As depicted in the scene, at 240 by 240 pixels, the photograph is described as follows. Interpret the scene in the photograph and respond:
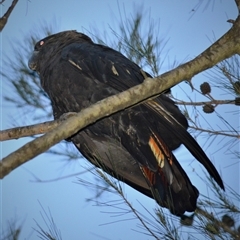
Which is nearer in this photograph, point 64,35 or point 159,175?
point 159,175

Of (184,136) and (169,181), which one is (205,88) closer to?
(184,136)

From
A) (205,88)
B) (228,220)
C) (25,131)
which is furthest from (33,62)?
Result: (228,220)

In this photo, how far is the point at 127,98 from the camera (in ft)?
5.93

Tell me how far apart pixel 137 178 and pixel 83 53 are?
2.47 feet

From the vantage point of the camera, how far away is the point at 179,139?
2.22 meters

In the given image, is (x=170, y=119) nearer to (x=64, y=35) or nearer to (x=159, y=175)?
(x=159, y=175)

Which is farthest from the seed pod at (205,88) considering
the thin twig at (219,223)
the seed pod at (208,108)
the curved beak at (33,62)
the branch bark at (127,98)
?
the curved beak at (33,62)

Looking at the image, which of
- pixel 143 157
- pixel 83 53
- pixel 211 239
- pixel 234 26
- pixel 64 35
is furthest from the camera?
pixel 64 35

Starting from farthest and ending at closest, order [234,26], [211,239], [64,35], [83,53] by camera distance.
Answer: [64,35]
[83,53]
[234,26]
[211,239]

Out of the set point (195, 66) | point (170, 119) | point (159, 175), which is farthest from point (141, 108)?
point (195, 66)

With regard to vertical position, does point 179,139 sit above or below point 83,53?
below

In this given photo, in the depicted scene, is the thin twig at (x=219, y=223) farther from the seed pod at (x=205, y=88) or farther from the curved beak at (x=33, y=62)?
the curved beak at (x=33, y=62)

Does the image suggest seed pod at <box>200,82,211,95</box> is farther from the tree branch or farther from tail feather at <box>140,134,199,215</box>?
the tree branch

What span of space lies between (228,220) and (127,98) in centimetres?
74
